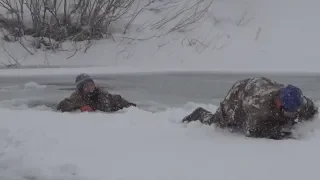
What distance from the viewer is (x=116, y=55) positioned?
15.9m

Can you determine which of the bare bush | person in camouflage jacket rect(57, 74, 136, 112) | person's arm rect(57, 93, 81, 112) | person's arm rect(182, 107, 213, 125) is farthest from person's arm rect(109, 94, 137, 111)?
the bare bush

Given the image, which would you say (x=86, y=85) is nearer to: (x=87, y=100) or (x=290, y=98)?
(x=87, y=100)

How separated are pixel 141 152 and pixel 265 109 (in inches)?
50.0

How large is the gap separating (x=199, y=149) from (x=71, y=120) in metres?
1.74

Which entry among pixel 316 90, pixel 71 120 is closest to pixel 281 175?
pixel 71 120

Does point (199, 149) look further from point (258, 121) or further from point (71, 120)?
point (71, 120)

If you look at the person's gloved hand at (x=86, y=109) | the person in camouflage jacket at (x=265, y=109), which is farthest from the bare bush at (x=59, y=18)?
the person in camouflage jacket at (x=265, y=109)

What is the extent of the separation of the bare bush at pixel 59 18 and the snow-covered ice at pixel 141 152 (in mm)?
11170

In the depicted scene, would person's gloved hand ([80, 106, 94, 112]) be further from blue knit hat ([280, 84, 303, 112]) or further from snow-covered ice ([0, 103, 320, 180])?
blue knit hat ([280, 84, 303, 112])

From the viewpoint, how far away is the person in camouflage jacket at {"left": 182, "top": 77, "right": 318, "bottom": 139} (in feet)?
15.9

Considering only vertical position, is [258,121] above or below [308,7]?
below

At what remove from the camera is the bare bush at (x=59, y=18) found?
16719 mm

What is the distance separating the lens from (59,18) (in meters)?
17.5

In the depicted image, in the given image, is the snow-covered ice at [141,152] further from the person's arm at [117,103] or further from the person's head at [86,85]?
the person's arm at [117,103]
